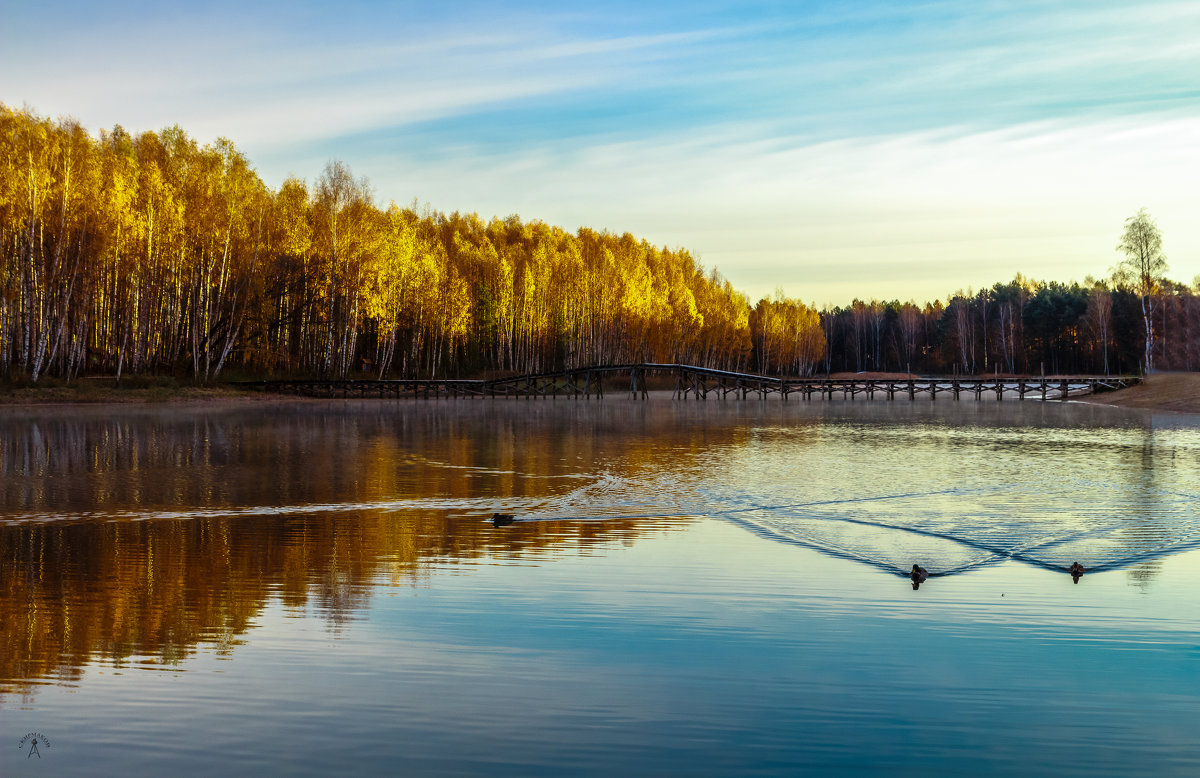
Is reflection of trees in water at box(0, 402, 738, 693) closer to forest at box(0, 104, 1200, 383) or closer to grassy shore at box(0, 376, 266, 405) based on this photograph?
grassy shore at box(0, 376, 266, 405)

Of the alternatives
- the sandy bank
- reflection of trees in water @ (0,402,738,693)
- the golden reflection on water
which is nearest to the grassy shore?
the golden reflection on water

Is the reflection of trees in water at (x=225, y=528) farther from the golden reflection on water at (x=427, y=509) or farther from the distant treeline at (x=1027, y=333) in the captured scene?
the distant treeline at (x=1027, y=333)

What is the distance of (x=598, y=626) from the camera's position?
7371mm

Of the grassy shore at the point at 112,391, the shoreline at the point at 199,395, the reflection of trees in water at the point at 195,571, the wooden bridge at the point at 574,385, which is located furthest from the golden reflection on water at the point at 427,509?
the wooden bridge at the point at 574,385

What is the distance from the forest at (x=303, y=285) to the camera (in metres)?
A: 43.4

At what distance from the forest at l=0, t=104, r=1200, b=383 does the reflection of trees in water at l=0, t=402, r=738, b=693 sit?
17953 mm

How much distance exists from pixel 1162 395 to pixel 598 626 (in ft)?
189

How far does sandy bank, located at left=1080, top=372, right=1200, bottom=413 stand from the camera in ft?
163

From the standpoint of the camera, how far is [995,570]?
9641 mm

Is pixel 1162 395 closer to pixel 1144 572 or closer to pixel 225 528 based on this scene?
pixel 1144 572

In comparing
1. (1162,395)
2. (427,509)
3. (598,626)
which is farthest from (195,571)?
(1162,395)

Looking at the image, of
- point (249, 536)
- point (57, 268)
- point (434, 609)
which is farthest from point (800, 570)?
point (57, 268)

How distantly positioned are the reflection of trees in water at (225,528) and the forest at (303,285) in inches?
707

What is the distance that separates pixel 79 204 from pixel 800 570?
1707 inches
